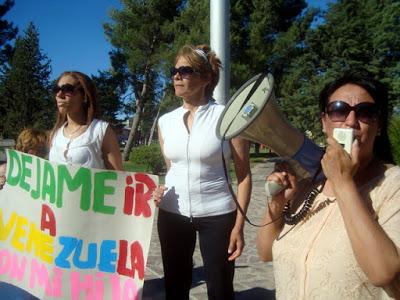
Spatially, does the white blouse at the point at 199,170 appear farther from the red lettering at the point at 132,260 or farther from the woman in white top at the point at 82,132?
the woman in white top at the point at 82,132

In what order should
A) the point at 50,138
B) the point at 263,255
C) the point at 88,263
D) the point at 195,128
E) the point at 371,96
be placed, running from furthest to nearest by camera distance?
the point at 50,138 < the point at 88,263 < the point at 195,128 < the point at 263,255 < the point at 371,96

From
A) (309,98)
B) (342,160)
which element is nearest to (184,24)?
(309,98)

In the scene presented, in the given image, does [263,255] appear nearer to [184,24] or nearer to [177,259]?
[177,259]

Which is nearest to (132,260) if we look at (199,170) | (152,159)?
(199,170)

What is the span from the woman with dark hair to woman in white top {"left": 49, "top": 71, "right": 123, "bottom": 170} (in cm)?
132

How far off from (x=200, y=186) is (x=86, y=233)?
0.79m

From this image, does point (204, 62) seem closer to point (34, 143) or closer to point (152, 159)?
point (34, 143)

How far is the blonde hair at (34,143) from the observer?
2975 mm

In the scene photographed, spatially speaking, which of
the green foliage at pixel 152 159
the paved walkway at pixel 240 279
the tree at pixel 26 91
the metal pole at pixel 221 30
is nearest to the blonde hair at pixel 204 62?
the metal pole at pixel 221 30

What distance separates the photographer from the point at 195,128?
2.34 m

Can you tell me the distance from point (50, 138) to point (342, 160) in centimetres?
216

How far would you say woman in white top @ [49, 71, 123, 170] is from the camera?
2.59 meters

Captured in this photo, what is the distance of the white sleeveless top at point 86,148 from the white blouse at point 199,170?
1.61 ft

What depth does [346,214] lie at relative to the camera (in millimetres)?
1211
